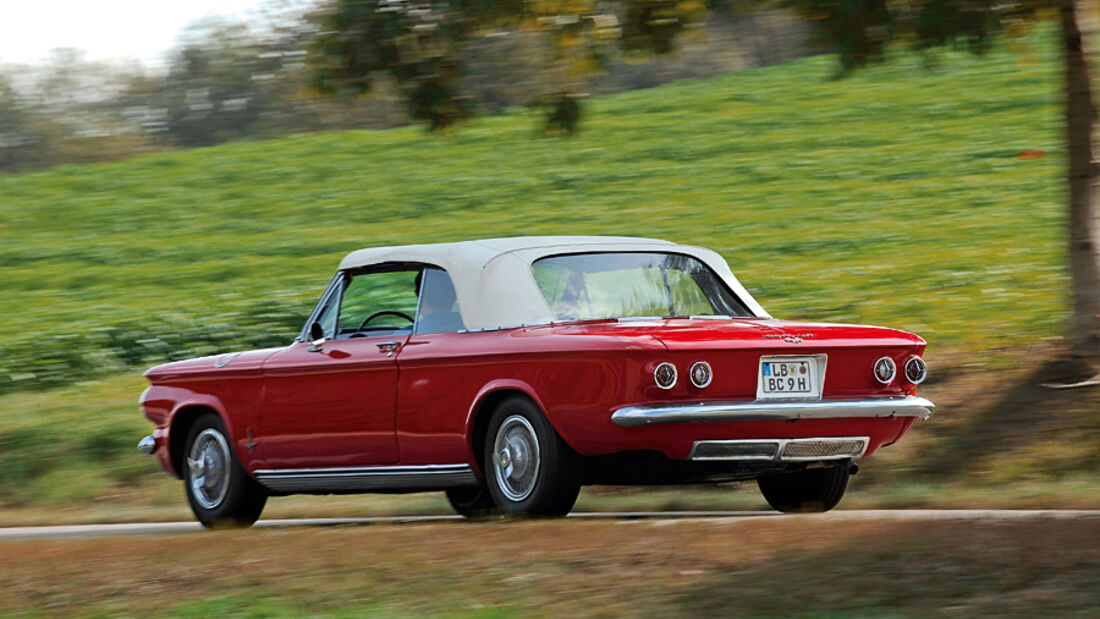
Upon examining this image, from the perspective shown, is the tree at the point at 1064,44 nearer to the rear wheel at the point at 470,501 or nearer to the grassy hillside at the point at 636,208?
the grassy hillside at the point at 636,208

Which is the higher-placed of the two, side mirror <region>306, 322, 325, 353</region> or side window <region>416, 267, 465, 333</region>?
side window <region>416, 267, 465, 333</region>

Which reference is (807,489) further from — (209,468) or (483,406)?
(209,468)

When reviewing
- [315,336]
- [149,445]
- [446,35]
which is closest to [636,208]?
[446,35]

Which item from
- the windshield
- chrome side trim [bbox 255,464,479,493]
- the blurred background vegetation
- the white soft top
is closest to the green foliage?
the white soft top

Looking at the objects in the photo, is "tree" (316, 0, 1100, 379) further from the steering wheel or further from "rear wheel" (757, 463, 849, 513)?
the steering wheel

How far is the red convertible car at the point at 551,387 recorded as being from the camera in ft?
25.8

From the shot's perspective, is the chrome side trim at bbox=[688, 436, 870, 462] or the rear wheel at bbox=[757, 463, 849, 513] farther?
the rear wheel at bbox=[757, 463, 849, 513]

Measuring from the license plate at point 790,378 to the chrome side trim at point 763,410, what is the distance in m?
0.04

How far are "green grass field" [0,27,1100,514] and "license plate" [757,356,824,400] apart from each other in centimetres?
339

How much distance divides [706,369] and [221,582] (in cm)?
249

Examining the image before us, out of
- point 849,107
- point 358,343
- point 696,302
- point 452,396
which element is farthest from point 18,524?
point 849,107

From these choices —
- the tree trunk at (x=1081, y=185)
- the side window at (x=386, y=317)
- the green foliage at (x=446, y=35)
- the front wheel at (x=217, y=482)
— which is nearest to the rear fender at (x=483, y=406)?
the side window at (x=386, y=317)

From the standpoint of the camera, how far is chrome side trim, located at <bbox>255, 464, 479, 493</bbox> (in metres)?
8.77

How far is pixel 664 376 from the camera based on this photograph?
7730 mm
